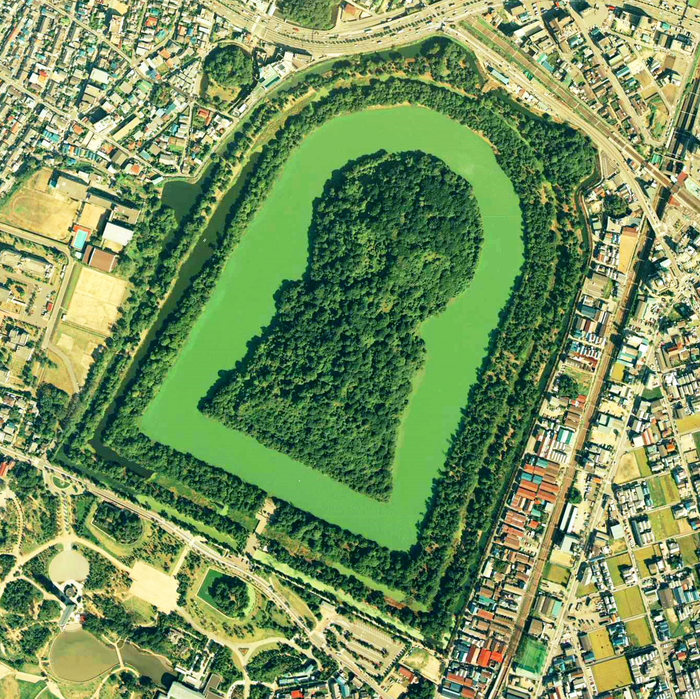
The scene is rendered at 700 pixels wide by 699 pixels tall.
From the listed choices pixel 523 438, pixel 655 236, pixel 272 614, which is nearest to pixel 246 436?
pixel 272 614

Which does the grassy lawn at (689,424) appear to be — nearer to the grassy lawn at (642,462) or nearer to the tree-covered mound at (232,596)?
the grassy lawn at (642,462)

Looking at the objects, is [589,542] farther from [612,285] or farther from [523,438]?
[612,285]

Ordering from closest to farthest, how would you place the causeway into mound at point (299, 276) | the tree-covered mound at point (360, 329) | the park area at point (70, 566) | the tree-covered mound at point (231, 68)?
the tree-covered mound at point (360, 329)
the causeway into mound at point (299, 276)
the park area at point (70, 566)
the tree-covered mound at point (231, 68)

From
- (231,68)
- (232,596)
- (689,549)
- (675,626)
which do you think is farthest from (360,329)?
(675,626)

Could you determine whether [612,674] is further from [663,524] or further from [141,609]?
[141,609]

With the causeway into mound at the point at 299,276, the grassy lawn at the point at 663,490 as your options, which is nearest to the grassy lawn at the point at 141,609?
the causeway into mound at the point at 299,276

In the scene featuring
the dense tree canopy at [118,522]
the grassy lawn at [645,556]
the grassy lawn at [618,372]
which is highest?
the grassy lawn at [618,372]
